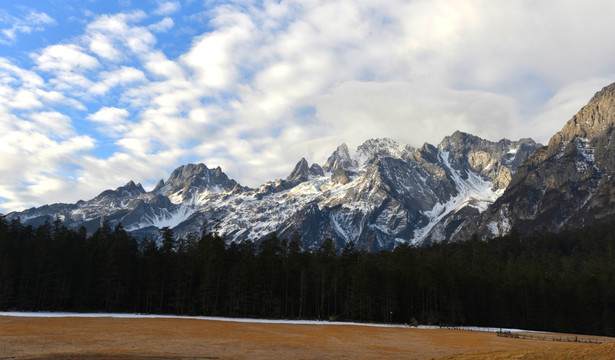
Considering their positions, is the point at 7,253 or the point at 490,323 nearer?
the point at 7,253

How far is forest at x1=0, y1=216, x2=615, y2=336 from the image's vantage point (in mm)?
93938

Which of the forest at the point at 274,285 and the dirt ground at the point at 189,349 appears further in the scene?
the forest at the point at 274,285

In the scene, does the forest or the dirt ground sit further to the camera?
the forest

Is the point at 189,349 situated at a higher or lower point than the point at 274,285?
lower

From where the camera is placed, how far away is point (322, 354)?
37.0 meters

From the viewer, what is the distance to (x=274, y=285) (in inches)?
4220

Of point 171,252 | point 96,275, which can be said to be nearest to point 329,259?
point 171,252

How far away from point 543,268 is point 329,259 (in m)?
77.2

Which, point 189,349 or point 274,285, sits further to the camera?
point 274,285

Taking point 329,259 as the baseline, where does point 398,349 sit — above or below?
below

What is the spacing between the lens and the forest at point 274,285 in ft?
308

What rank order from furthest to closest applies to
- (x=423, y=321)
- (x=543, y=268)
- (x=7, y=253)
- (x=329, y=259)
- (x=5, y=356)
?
(x=543, y=268) < (x=329, y=259) < (x=423, y=321) < (x=7, y=253) < (x=5, y=356)

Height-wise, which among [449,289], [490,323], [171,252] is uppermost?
[171,252]

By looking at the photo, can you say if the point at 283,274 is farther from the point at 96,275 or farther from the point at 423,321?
the point at 96,275
